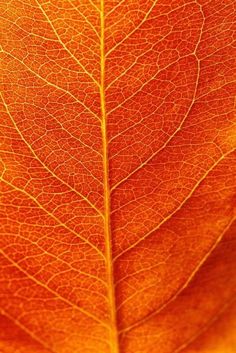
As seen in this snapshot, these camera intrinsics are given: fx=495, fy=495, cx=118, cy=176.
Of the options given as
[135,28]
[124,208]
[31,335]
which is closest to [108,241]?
[124,208]

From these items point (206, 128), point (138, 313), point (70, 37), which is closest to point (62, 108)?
point (70, 37)

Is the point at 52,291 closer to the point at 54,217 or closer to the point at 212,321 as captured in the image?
the point at 54,217

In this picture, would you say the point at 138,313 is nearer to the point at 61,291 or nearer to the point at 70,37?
the point at 61,291

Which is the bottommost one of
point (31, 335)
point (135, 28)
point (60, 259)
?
point (31, 335)

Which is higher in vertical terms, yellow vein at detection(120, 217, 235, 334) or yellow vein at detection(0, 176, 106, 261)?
yellow vein at detection(0, 176, 106, 261)

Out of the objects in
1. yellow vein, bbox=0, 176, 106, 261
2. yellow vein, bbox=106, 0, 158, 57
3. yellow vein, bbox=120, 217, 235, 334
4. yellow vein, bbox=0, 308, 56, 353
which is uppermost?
yellow vein, bbox=106, 0, 158, 57

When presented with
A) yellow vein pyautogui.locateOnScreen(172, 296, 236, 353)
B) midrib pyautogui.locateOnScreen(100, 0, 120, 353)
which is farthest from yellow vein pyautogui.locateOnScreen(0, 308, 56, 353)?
yellow vein pyautogui.locateOnScreen(172, 296, 236, 353)

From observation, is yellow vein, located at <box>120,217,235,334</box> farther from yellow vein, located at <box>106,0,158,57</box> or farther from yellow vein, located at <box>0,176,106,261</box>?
yellow vein, located at <box>106,0,158,57</box>

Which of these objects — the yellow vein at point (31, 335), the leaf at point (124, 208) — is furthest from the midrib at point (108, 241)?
the yellow vein at point (31, 335)
